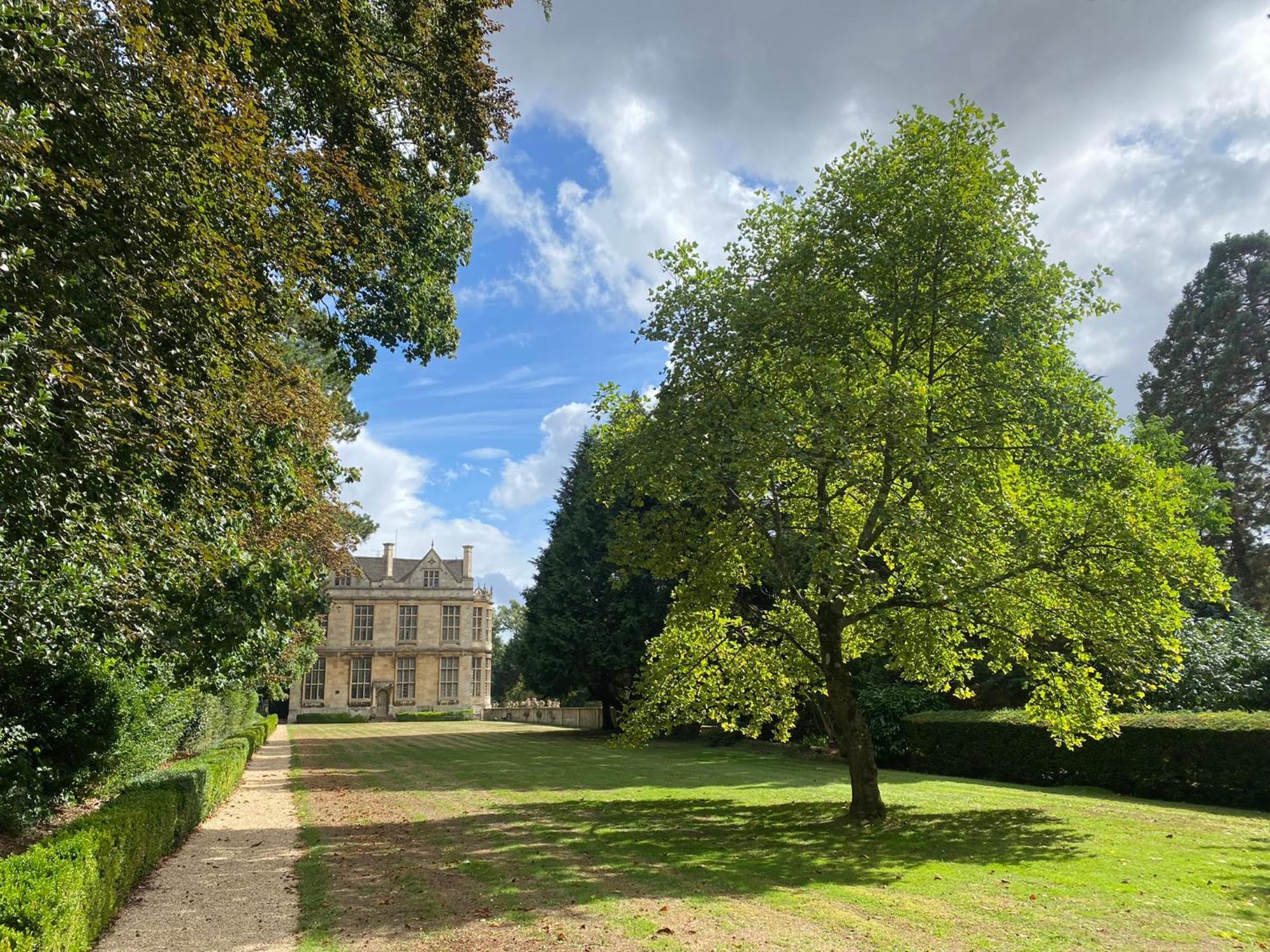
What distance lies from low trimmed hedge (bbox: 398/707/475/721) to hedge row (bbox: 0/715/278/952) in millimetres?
47483

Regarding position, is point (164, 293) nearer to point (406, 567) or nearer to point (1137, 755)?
point (1137, 755)

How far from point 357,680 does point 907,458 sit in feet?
189

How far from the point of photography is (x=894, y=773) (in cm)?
1881

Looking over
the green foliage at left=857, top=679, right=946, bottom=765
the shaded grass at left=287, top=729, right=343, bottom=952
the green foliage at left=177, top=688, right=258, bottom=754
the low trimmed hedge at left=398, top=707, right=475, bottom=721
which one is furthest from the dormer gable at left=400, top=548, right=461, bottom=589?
the shaded grass at left=287, top=729, right=343, bottom=952

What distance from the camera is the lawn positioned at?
6.45 m

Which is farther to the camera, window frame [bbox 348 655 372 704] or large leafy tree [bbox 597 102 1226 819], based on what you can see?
window frame [bbox 348 655 372 704]

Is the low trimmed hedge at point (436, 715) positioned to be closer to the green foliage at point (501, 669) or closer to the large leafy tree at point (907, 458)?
the green foliage at point (501, 669)

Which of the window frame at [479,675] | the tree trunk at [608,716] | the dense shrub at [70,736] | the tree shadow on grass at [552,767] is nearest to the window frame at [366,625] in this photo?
the window frame at [479,675]

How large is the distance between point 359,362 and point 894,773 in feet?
51.5

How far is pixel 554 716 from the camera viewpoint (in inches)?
1903

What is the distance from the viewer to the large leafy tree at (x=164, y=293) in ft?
17.7

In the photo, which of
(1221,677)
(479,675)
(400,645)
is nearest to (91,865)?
(1221,677)

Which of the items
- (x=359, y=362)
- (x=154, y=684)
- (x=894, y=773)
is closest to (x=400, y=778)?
(x=154, y=684)

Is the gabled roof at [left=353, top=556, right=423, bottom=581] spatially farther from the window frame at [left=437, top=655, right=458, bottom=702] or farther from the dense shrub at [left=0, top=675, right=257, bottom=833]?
the dense shrub at [left=0, top=675, right=257, bottom=833]
